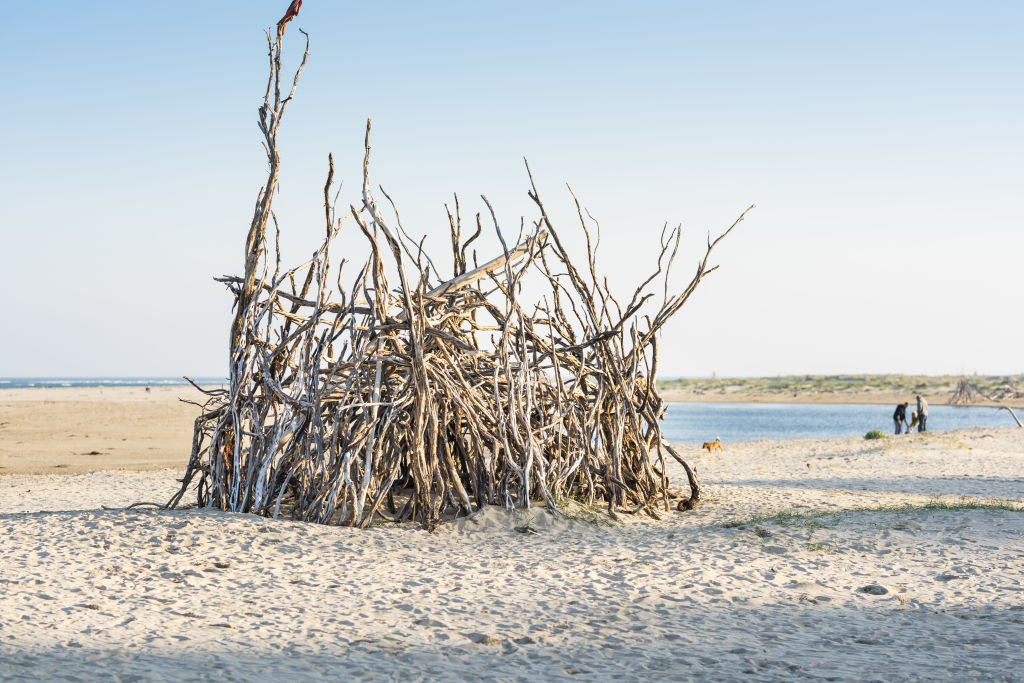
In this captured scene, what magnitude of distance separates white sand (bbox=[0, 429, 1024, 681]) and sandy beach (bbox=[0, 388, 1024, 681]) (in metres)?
0.02

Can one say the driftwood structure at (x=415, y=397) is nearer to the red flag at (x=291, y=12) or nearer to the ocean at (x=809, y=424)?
the red flag at (x=291, y=12)

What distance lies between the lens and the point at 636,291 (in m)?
7.82

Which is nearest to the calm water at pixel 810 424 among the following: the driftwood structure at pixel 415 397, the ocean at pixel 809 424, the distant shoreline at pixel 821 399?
the ocean at pixel 809 424

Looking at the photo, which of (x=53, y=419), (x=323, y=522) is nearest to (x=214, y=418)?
(x=323, y=522)

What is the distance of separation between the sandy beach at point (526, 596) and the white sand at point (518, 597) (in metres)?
0.02

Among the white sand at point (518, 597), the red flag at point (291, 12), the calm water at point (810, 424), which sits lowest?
the calm water at point (810, 424)

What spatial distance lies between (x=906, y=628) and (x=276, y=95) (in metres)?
5.65

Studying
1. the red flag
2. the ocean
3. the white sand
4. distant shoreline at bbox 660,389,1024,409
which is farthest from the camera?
distant shoreline at bbox 660,389,1024,409

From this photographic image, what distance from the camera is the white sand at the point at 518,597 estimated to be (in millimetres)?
4098

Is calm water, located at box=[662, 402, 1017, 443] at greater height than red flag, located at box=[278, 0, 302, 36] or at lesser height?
lesser

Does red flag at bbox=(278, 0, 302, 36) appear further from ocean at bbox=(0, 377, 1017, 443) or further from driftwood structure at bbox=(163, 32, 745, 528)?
ocean at bbox=(0, 377, 1017, 443)

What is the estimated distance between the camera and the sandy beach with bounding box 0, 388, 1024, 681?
4.10m

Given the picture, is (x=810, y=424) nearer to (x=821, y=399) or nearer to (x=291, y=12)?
(x=821, y=399)

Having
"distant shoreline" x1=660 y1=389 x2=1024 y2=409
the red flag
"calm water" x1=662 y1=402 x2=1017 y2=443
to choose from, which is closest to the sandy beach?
the red flag
